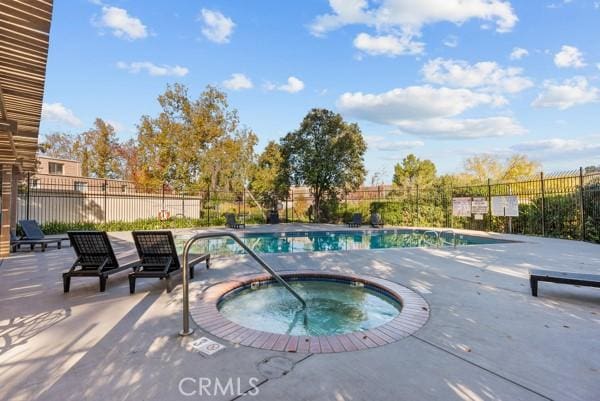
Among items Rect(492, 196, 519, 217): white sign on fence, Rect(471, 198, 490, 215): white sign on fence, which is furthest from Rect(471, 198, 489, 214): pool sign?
Rect(492, 196, 519, 217): white sign on fence

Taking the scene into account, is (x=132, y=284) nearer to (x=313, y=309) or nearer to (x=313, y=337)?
(x=313, y=309)

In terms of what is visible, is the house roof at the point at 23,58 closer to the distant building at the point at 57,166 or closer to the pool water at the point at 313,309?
the pool water at the point at 313,309

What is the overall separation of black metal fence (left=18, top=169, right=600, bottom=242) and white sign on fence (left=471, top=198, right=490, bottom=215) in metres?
0.27

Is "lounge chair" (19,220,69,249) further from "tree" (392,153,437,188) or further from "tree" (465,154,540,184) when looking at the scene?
"tree" (392,153,437,188)

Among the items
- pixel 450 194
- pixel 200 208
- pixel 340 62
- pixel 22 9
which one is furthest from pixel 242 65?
pixel 22 9

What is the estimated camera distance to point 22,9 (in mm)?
2781

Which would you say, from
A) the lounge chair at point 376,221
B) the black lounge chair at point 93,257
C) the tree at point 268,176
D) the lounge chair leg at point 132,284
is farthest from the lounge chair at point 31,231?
the lounge chair at point 376,221

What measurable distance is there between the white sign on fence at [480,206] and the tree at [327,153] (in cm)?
648

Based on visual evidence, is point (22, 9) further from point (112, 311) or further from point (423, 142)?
point (423, 142)

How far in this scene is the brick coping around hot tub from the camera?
8.62 feet

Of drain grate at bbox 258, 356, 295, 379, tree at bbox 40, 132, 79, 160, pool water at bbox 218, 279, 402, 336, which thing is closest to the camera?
drain grate at bbox 258, 356, 295, 379

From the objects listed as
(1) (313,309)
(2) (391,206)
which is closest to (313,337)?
(1) (313,309)

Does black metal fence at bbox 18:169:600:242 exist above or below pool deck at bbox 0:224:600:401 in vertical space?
above

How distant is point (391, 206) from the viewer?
1688 cm
